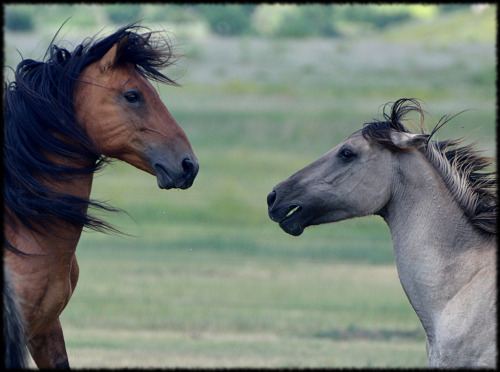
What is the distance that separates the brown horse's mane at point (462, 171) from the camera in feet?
18.9

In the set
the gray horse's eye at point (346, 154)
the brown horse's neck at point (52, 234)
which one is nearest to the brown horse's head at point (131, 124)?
the brown horse's neck at point (52, 234)

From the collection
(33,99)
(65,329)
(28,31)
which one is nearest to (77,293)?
(65,329)

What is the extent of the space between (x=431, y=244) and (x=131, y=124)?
2165mm

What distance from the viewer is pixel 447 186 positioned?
19.2 feet

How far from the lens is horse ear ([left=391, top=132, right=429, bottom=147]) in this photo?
18.7ft

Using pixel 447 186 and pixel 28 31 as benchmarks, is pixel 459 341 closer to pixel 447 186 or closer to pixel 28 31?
pixel 447 186

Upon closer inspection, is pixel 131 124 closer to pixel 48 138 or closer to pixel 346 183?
pixel 48 138

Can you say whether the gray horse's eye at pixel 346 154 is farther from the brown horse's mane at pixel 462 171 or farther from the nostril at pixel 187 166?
the nostril at pixel 187 166

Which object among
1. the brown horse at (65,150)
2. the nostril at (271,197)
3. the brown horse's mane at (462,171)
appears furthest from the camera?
the nostril at (271,197)

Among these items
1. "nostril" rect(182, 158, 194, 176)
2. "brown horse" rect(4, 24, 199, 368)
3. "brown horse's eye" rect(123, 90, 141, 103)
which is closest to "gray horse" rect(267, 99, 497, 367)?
"nostril" rect(182, 158, 194, 176)

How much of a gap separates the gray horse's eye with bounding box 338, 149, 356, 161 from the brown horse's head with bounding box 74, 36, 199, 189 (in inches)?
39.7

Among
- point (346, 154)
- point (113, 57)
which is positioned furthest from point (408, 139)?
point (113, 57)

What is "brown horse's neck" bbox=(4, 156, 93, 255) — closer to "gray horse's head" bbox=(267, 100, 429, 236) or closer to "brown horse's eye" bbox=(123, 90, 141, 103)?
"brown horse's eye" bbox=(123, 90, 141, 103)

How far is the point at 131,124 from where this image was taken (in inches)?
230
